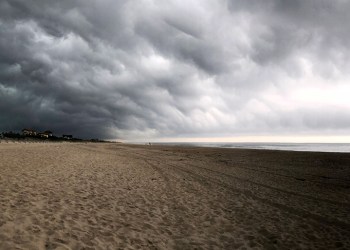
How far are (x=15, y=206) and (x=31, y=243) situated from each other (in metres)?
3.21

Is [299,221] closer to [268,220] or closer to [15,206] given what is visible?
[268,220]

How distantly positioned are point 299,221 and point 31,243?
35.0 ft

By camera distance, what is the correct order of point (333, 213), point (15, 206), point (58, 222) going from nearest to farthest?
point (58, 222) → point (15, 206) → point (333, 213)

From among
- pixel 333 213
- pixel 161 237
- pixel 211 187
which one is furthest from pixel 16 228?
pixel 333 213

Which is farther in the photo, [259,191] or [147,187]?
[259,191]

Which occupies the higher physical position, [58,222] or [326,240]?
[58,222]

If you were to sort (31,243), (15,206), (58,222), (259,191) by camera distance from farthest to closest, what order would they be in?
(259,191) → (15,206) → (58,222) → (31,243)

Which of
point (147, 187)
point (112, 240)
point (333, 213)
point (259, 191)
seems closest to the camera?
point (112, 240)

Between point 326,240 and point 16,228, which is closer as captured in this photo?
point 16,228

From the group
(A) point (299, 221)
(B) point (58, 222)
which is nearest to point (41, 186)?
(B) point (58, 222)

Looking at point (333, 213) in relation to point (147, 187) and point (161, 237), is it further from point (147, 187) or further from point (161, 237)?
point (147, 187)

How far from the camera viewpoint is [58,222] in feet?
27.8

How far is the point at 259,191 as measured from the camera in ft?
56.7

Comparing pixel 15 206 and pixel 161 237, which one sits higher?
pixel 15 206
